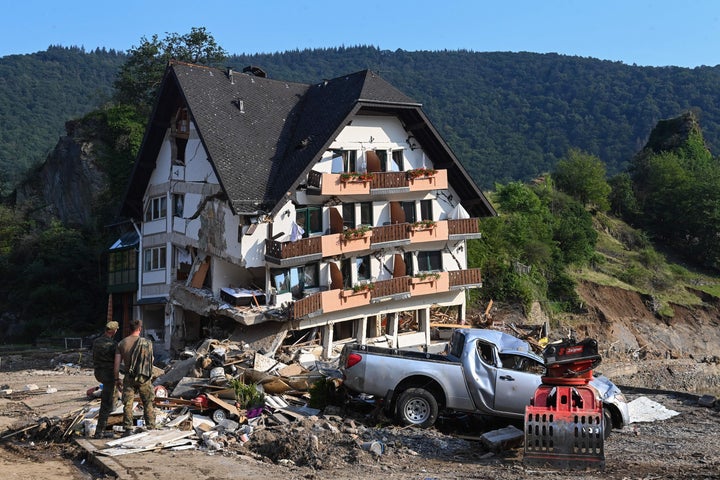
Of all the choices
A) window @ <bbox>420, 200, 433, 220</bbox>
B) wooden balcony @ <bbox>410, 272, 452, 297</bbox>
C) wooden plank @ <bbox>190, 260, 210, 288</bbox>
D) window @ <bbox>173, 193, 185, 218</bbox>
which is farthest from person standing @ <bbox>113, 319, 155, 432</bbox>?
window @ <bbox>420, 200, 433, 220</bbox>

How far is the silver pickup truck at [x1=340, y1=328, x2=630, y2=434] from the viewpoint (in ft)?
56.7

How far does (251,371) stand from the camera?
66.5 feet

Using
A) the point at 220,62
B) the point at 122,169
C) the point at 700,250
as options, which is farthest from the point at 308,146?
the point at 700,250

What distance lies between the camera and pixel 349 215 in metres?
35.1

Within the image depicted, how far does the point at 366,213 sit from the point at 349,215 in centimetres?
90

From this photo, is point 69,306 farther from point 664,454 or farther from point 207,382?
point 664,454

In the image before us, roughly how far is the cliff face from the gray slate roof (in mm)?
13945

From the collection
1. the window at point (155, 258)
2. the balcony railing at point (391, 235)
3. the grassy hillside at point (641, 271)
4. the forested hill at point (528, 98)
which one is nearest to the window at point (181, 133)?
the window at point (155, 258)

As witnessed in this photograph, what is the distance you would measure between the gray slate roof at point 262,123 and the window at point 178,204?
103 inches

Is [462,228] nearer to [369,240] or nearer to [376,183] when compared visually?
[376,183]

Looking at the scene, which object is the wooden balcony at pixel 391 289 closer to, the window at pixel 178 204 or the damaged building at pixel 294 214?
the damaged building at pixel 294 214

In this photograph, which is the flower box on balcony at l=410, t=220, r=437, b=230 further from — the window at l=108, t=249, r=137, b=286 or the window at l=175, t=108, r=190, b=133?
the window at l=108, t=249, r=137, b=286

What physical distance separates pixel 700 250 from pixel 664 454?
50268 millimetres

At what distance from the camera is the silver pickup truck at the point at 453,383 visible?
17.3 meters
